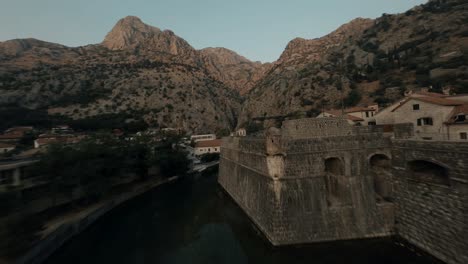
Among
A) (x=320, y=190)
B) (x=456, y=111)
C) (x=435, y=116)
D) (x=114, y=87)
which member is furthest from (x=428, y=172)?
(x=114, y=87)

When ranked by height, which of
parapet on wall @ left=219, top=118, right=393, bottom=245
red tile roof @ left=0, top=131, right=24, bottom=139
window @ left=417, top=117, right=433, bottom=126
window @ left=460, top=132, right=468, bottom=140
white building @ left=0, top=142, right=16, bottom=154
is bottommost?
parapet on wall @ left=219, top=118, right=393, bottom=245

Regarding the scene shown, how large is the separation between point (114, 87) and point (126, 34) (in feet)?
290

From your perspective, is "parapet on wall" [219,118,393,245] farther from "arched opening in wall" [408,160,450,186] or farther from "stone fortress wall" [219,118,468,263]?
"arched opening in wall" [408,160,450,186]

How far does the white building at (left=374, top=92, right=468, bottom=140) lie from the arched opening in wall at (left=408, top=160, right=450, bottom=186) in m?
3.98

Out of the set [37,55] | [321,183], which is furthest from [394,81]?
[37,55]

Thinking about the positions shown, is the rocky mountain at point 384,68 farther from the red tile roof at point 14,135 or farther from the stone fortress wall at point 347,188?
the red tile roof at point 14,135

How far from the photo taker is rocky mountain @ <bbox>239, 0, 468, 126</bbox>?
51406 millimetres

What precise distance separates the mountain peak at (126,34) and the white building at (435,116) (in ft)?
516

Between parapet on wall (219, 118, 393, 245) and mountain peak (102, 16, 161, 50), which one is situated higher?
mountain peak (102, 16, 161, 50)

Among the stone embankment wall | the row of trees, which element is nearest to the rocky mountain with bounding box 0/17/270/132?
the row of trees

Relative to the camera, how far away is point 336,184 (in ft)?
49.9

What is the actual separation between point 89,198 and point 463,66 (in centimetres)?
7628

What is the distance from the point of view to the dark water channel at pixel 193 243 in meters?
12.4

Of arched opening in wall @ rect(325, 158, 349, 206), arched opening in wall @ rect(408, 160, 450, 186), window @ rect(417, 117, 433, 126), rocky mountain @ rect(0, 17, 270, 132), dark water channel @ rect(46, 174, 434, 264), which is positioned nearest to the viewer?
arched opening in wall @ rect(408, 160, 450, 186)
